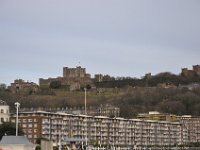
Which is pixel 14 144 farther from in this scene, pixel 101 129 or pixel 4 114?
pixel 101 129

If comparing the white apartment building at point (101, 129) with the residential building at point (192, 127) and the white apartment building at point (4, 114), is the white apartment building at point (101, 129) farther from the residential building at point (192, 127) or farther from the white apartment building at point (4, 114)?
the residential building at point (192, 127)

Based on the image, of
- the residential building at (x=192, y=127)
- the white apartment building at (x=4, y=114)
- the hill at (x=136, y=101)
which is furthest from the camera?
the hill at (x=136, y=101)

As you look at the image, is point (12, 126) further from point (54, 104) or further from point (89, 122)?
point (54, 104)

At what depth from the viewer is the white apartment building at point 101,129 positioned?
104m

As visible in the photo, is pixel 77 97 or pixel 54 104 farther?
pixel 77 97

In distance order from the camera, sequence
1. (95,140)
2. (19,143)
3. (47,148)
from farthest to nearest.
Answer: (95,140), (47,148), (19,143)

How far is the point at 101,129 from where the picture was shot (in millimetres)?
123062

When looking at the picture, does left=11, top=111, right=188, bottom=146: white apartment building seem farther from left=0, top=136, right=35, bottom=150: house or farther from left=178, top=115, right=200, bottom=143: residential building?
left=0, top=136, right=35, bottom=150: house

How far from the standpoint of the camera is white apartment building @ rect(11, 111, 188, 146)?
340ft

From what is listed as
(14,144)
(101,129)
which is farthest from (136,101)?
(14,144)

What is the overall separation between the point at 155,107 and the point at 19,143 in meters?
146

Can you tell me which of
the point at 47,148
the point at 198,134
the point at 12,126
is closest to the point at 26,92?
the point at 198,134

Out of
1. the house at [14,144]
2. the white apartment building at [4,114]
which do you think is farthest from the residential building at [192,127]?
the house at [14,144]

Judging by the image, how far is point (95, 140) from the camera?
119 metres
